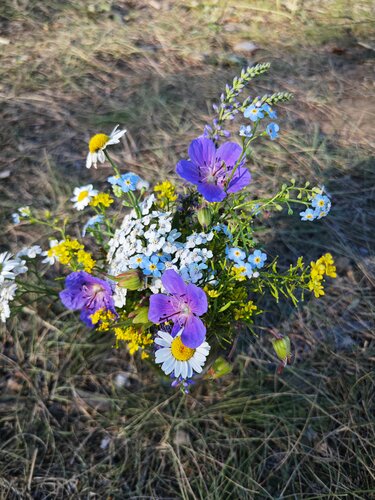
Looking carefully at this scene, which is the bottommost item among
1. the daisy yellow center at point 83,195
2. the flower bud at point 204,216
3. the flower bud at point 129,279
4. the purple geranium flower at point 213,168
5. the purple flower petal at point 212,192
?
the flower bud at point 129,279

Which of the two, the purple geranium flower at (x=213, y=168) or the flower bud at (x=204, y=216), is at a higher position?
the purple geranium flower at (x=213, y=168)

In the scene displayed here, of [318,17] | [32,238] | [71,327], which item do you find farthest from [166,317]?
[318,17]

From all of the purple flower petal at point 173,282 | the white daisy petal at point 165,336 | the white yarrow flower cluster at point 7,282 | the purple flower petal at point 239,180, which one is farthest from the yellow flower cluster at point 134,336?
the purple flower petal at point 239,180

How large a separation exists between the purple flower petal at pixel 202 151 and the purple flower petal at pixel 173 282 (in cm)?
31

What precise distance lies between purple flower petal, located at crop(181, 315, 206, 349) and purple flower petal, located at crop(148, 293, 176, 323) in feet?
A: 0.19

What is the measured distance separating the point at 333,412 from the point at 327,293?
470mm

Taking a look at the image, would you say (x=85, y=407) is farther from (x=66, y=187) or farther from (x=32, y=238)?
(x=66, y=187)

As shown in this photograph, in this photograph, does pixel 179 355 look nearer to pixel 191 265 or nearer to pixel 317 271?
pixel 191 265

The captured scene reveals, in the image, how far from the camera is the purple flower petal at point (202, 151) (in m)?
1.22

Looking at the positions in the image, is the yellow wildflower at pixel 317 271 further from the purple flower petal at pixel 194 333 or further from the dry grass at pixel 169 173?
the dry grass at pixel 169 173

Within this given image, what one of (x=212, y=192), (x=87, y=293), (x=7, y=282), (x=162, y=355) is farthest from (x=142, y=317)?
(x=7, y=282)

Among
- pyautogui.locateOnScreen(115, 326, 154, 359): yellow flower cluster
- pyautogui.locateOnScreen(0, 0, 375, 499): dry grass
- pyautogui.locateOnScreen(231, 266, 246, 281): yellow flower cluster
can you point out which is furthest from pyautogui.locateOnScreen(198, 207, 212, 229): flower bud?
pyautogui.locateOnScreen(0, 0, 375, 499): dry grass

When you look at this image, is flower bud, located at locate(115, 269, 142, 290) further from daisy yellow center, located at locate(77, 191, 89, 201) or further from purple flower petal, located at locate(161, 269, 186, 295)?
daisy yellow center, located at locate(77, 191, 89, 201)

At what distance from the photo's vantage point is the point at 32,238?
6.87ft
